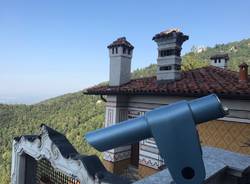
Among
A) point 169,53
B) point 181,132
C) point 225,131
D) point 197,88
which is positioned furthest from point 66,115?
point 181,132

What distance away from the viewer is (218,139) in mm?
8070

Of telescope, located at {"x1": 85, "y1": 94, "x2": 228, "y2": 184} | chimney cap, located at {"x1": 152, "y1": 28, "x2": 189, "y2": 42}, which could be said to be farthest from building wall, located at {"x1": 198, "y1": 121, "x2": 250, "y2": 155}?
telescope, located at {"x1": 85, "y1": 94, "x2": 228, "y2": 184}

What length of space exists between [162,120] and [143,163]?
→ 9880 millimetres

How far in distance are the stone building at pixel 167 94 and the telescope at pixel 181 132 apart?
254 inches

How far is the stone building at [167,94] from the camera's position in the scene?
7.66 metres

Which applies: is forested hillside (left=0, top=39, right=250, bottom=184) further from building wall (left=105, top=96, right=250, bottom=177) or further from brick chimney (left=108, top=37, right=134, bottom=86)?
building wall (left=105, top=96, right=250, bottom=177)

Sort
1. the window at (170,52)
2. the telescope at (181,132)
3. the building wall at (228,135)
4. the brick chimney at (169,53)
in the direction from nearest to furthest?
the telescope at (181,132), the building wall at (228,135), the brick chimney at (169,53), the window at (170,52)

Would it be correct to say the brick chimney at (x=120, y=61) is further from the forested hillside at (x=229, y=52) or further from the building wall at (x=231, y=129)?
the forested hillside at (x=229, y=52)

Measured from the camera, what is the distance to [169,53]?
1060 centimetres

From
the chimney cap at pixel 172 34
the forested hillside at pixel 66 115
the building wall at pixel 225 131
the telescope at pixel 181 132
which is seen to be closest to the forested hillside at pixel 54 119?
the forested hillside at pixel 66 115

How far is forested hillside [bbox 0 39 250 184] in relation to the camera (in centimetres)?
5075

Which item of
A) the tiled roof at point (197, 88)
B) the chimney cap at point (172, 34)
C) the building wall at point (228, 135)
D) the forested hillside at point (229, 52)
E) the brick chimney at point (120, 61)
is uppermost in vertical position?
the forested hillside at point (229, 52)

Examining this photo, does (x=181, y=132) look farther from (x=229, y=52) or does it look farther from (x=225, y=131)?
(x=229, y=52)

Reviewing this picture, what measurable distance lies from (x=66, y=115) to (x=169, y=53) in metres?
51.1
